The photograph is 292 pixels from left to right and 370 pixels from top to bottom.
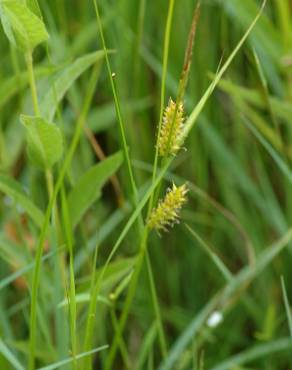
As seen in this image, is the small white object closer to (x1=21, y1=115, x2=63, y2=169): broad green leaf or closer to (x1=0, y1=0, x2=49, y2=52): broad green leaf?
(x1=21, y1=115, x2=63, y2=169): broad green leaf

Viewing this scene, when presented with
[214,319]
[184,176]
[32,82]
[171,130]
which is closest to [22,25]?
[32,82]

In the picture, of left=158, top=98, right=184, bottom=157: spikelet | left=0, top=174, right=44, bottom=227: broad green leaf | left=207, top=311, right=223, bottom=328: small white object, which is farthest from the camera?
left=207, top=311, right=223, bottom=328: small white object

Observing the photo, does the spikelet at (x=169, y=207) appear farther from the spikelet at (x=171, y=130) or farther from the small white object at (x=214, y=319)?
the small white object at (x=214, y=319)

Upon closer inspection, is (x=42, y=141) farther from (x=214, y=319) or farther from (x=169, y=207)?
(x=214, y=319)

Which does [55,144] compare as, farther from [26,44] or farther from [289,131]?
[289,131]

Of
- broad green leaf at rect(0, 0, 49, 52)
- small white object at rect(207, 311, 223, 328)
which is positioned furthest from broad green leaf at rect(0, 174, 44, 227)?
small white object at rect(207, 311, 223, 328)

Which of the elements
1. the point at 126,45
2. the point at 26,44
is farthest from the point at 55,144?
the point at 126,45

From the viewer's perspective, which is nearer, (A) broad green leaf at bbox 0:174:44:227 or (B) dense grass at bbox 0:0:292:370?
(A) broad green leaf at bbox 0:174:44:227
